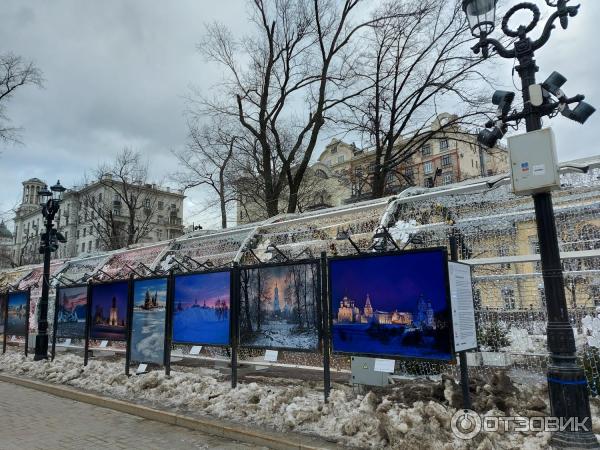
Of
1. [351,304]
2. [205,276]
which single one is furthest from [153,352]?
[351,304]

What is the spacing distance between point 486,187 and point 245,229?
20.5ft

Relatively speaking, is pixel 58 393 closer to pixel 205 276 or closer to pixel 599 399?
pixel 205 276

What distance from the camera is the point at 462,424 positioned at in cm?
492

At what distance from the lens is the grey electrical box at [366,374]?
249 inches

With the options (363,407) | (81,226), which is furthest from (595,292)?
(81,226)

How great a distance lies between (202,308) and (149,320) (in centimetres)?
152

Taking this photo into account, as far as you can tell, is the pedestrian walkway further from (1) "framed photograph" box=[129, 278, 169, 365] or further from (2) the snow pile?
(1) "framed photograph" box=[129, 278, 169, 365]

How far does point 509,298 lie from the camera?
6750 millimetres

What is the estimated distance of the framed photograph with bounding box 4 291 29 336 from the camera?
13820 millimetres

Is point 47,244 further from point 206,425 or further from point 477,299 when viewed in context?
point 477,299
